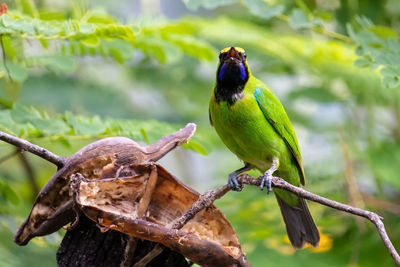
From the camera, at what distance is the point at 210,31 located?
11.7ft

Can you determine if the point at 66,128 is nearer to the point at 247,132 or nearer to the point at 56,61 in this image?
the point at 56,61

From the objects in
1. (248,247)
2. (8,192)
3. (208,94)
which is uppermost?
(8,192)

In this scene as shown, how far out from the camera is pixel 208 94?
4375mm

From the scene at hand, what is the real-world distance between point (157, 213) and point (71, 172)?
0.95ft

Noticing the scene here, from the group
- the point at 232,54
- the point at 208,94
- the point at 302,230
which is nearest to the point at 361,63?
the point at 232,54

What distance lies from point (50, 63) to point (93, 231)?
3.44 feet

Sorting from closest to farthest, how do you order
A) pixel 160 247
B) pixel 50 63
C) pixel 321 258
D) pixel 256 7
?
pixel 160 247 → pixel 50 63 → pixel 256 7 → pixel 321 258

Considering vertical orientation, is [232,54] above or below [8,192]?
above

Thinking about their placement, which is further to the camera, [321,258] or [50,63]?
[321,258]

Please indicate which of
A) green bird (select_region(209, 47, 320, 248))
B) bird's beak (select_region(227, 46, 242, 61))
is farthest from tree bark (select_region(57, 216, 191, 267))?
bird's beak (select_region(227, 46, 242, 61))

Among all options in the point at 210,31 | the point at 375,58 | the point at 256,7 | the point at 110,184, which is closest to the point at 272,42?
the point at 210,31

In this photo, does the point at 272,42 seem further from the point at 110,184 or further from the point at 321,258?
the point at 110,184

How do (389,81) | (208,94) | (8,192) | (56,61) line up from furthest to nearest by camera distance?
1. (208,94)
2. (56,61)
3. (8,192)
4. (389,81)

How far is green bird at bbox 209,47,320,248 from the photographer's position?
96.8 inches
